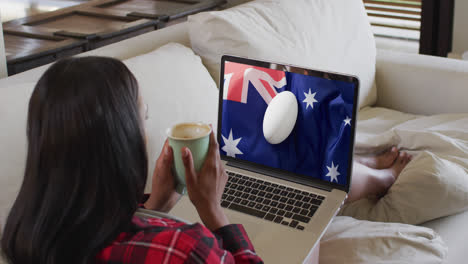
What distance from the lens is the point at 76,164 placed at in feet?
2.30

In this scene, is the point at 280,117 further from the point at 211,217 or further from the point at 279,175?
the point at 211,217

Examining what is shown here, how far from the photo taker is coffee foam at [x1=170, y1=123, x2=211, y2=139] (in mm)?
896

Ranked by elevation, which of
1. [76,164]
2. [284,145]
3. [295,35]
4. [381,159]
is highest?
[76,164]

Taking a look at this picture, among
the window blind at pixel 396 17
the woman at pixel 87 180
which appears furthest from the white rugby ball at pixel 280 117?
the window blind at pixel 396 17

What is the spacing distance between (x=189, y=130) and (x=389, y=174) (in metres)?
0.86

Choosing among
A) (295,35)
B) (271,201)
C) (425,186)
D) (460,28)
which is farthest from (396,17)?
(271,201)

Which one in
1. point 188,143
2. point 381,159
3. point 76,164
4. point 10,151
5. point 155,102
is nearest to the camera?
point 76,164

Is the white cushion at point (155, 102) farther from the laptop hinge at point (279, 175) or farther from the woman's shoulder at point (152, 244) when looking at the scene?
the woman's shoulder at point (152, 244)

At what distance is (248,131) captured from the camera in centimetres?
124

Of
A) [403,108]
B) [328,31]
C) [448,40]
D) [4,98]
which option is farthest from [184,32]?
[448,40]

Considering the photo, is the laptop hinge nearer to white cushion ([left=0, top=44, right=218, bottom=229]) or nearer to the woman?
white cushion ([left=0, top=44, right=218, bottom=229])

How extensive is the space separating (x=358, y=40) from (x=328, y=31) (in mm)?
176

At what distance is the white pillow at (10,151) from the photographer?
1056 millimetres

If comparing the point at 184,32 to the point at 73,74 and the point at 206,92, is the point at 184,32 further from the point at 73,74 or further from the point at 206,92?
the point at 73,74
